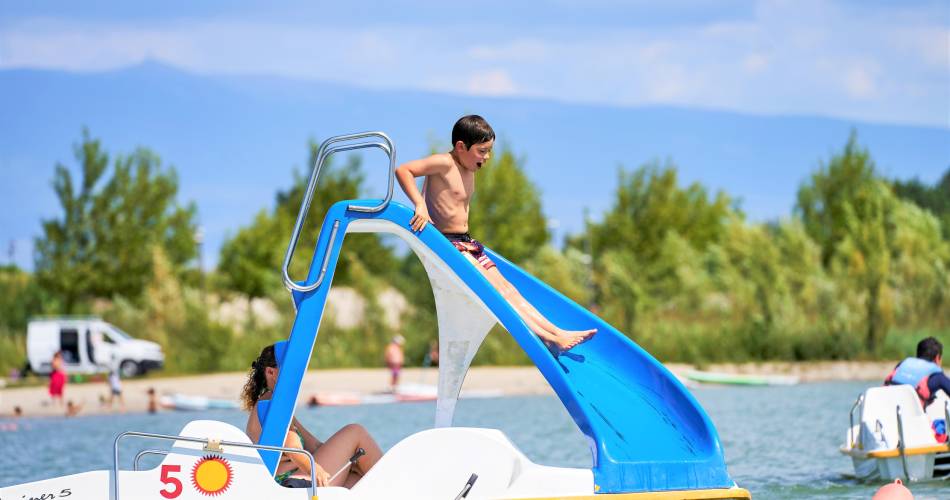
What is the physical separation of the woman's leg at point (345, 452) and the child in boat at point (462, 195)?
123 centimetres

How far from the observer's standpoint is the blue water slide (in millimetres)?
7520

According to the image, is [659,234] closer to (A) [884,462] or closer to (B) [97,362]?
(B) [97,362]

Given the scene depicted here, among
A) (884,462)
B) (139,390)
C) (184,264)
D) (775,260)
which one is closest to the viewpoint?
(884,462)

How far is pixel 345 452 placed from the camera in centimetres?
793

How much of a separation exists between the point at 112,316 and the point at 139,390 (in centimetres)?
799

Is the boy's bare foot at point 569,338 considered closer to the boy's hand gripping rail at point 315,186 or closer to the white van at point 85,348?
the boy's hand gripping rail at point 315,186

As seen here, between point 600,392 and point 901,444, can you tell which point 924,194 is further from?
point 600,392

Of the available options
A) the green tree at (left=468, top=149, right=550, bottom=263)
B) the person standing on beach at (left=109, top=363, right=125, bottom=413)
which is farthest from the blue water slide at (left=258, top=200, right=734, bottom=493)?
the green tree at (left=468, top=149, right=550, bottom=263)

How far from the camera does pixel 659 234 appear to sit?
50.8 meters

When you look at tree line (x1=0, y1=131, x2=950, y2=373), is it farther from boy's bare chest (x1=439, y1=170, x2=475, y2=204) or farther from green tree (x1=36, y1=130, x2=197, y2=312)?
boy's bare chest (x1=439, y1=170, x2=475, y2=204)

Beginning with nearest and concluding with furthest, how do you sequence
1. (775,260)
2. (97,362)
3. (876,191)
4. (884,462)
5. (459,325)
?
(459,325)
(884,462)
(97,362)
(775,260)
(876,191)

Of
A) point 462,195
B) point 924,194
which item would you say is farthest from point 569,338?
point 924,194

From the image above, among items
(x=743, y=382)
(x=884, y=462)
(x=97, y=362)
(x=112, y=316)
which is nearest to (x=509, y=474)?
(x=884, y=462)

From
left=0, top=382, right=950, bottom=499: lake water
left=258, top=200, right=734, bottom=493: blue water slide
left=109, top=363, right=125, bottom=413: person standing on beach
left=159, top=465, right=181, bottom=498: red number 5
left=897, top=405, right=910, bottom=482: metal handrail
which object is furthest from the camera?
left=109, top=363, right=125, bottom=413: person standing on beach
